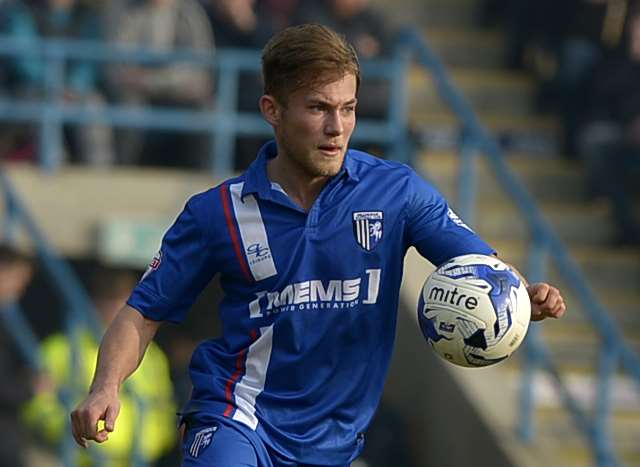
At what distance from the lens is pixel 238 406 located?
5707 mm

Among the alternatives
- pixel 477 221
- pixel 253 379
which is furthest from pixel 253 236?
pixel 477 221

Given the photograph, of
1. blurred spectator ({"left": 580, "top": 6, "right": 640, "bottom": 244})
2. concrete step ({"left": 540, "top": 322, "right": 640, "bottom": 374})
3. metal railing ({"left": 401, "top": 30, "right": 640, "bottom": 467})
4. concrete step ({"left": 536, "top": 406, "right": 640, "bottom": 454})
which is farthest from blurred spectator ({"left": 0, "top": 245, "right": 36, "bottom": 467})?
blurred spectator ({"left": 580, "top": 6, "right": 640, "bottom": 244})

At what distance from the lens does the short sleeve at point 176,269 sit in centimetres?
569

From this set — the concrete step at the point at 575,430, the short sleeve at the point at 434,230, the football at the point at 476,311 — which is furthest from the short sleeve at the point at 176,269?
the concrete step at the point at 575,430

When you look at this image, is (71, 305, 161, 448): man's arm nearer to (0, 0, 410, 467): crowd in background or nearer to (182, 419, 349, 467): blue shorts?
(182, 419, 349, 467): blue shorts

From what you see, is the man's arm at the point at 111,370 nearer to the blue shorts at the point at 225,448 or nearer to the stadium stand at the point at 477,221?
the blue shorts at the point at 225,448

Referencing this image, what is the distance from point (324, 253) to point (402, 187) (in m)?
0.36

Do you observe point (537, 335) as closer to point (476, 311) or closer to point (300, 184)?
point (300, 184)

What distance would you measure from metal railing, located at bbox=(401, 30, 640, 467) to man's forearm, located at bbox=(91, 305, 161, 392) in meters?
4.23

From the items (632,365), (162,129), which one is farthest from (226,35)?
(632,365)

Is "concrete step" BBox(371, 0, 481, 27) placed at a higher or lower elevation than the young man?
lower

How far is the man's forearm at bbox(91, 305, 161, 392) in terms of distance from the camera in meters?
5.45

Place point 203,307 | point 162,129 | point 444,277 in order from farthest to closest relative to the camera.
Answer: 1. point 203,307
2. point 162,129
3. point 444,277

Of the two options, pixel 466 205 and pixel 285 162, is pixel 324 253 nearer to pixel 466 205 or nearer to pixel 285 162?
pixel 285 162
